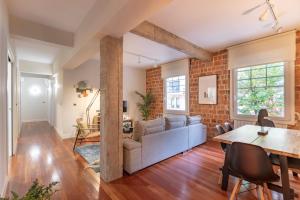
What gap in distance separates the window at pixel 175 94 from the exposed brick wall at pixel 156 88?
1.08 feet

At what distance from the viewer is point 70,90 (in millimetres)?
5027

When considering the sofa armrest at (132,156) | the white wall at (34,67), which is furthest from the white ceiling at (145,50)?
Answer: the white wall at (34,67)

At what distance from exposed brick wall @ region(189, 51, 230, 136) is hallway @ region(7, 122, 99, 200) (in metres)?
3.47

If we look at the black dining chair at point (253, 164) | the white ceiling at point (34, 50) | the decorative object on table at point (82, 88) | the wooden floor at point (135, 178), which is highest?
the white ceiling at point (34, 50)

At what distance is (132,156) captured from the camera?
2.54m

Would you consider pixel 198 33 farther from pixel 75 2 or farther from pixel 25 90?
pixel 25 90

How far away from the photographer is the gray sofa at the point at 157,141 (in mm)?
2594

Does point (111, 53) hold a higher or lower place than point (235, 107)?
higher

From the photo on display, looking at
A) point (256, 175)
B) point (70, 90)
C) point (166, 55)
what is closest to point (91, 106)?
point (70, 90)

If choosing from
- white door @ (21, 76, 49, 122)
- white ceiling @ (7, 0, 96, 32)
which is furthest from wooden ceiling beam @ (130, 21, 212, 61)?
white door @ (21, 76, 49, 122)

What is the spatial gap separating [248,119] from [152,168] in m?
2.71

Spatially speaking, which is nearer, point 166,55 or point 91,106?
point 166,55

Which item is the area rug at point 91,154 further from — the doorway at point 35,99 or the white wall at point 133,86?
the doorway at point 35,99

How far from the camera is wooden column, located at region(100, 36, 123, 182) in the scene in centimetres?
236
